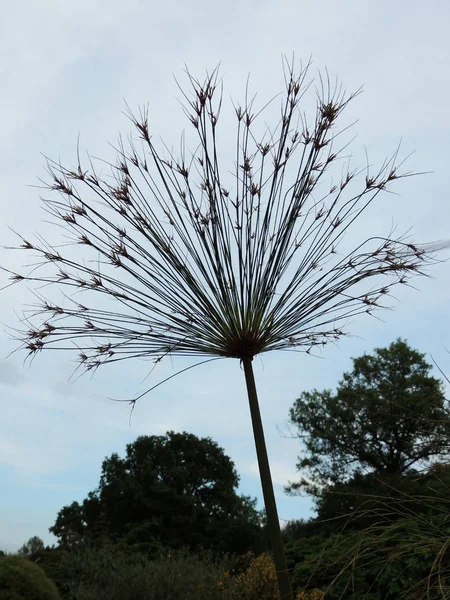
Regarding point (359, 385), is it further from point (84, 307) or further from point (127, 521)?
point (84, 307)

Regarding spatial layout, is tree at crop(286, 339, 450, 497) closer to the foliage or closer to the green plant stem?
the foliage

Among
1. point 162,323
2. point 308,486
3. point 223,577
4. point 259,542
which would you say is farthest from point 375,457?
point 162,323

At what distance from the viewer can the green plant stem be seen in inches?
136

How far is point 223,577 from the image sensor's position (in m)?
9.53

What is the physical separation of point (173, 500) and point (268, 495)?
74.9ft

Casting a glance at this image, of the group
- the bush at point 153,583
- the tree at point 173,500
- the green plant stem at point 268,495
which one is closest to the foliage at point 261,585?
the bush at point 153,583

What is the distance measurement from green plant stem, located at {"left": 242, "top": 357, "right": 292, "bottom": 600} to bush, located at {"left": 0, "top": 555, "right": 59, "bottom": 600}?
6492 mm

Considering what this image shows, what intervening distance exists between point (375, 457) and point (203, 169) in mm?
→ 19093

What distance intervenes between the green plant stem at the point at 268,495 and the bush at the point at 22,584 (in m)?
6.49

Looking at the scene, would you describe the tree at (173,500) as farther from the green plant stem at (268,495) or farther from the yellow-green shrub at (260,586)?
the green plant stem at (268,495)

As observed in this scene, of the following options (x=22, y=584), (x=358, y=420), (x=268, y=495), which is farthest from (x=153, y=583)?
(x=358, y=420)

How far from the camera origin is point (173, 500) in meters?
25.2

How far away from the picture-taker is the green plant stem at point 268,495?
346cm

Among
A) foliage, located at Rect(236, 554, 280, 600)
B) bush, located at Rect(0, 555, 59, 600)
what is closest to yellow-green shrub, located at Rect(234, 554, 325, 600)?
foliage, located at Rect(236, 554, 280, 600)
